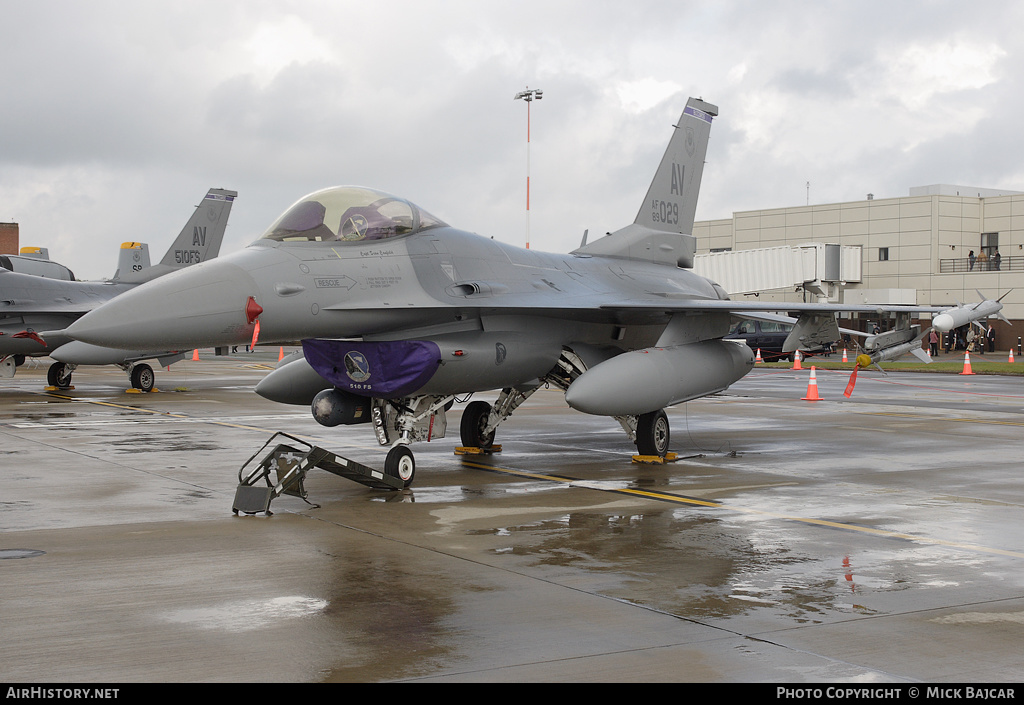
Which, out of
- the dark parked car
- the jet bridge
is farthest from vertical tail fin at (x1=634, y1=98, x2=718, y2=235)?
the jet bridge

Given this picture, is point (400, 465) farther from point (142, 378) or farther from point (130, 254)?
point (130, 254)

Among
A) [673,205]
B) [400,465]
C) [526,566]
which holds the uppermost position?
[673,205]

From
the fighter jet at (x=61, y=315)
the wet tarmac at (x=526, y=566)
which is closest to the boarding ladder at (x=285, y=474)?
the wet tarmac at (x=526, y=566)

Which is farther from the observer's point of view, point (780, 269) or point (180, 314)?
point (780, 269)

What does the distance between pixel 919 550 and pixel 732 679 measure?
11.4ft

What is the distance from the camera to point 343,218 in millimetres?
9992

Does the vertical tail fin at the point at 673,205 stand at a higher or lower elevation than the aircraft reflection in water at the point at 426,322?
higher

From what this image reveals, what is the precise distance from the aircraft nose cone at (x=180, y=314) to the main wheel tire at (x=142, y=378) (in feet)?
50.9

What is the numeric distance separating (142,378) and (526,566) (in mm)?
19016

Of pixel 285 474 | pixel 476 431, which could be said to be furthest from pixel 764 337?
pixel 285 474

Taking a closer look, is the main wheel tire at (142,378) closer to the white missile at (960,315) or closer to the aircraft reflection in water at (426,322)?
the aircraft reflection in water at (426,322)

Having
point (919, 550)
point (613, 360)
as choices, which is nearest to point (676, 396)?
point (613, 360)

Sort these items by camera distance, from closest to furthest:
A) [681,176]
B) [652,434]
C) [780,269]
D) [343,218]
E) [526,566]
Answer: [526,566]
[343,218]
[652,434]
[681,176]
[780,269]

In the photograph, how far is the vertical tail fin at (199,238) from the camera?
26922mm
